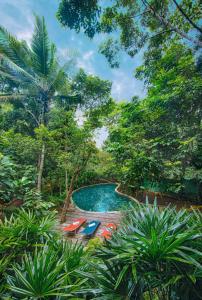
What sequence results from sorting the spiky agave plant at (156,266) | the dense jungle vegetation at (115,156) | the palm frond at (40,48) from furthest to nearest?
1. the palm frond at (40,48)
2. the dense jungle vegetation at (115,156)
3. the spiky agave plant at (156,266)

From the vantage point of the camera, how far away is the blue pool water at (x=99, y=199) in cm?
1169

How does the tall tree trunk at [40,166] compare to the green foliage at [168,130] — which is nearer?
the green foliage at [168,130]

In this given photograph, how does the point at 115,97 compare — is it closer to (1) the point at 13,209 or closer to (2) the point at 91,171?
(2) the point at 91,171

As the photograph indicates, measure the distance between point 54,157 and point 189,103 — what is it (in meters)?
7.88

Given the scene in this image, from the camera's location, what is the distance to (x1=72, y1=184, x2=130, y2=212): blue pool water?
11687 millimetres

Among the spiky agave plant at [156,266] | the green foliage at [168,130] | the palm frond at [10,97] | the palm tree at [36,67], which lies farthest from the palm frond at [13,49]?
the spiky agave plant at [156,266]

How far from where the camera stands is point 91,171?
55.4 feet

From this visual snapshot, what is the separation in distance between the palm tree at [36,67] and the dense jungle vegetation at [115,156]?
6 centimetres

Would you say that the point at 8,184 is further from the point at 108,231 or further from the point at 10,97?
the point at 10,97

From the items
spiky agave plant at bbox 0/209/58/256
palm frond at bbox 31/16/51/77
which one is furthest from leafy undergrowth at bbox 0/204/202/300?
palm frond at bbox 31/16/51/77

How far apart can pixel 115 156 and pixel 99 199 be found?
4.09 m

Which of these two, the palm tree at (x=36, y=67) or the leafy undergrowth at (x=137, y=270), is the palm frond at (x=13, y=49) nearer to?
the palm tree at (x=36, y=67)

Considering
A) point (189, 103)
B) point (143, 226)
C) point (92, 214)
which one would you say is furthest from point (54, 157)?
point (143, 226)

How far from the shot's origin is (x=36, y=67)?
11.1m
